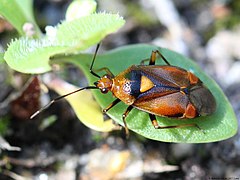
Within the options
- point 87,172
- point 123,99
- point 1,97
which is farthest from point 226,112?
point 1,97

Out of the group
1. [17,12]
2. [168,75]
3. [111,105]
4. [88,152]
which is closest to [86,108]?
[111,105]

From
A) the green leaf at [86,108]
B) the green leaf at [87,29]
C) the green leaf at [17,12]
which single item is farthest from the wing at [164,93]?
the green leaf at [17,12]

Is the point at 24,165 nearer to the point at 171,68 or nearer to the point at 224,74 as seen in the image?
the point at 171,68

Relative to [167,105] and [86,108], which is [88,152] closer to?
[86,108]

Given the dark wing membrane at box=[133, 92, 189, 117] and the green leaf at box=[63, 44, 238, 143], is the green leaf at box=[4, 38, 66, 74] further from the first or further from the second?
the dark wing membrane at box=[133, 92, 189, 117]

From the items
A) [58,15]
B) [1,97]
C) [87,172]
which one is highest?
[58,15]

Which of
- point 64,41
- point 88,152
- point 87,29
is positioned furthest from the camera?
point 88,152
